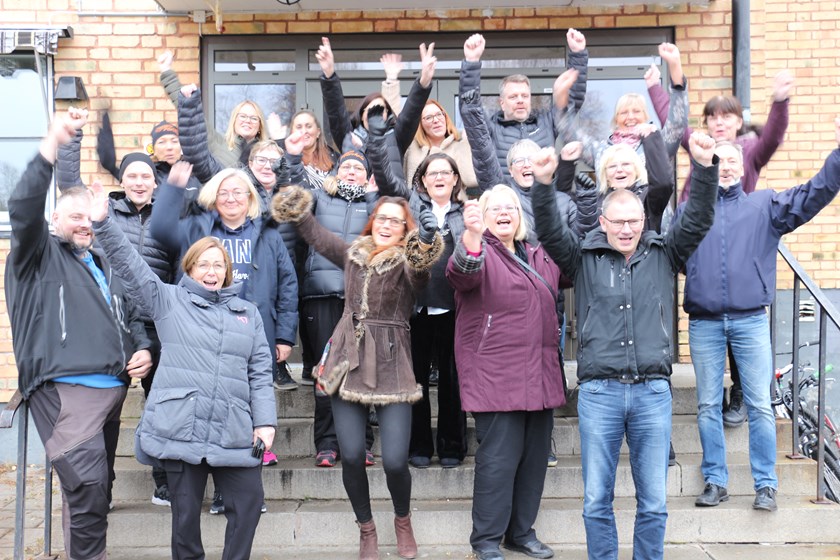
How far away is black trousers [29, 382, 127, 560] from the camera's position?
3717 millimetres

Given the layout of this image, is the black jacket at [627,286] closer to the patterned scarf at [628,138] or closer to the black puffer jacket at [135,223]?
the patterned scarf at [628,138]

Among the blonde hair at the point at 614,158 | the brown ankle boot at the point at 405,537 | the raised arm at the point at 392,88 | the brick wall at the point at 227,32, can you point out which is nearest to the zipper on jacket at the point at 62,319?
the brown ankle boot at the point at 405,537

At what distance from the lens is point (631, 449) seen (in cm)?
385

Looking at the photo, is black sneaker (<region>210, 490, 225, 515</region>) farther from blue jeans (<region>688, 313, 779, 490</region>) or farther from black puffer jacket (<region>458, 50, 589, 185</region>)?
blue jeans (<region>688, 313, 779, 490</region>)

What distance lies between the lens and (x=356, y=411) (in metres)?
4.14

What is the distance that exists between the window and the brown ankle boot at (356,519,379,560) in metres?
4.38

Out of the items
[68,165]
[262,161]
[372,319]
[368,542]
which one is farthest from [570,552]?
[68,165]

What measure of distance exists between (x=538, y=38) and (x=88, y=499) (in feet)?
16.2

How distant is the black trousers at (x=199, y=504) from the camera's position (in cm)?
374

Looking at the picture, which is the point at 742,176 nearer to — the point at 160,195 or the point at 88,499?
the point at 160,195

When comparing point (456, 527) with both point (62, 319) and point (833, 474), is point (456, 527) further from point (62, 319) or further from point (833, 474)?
point (833, 474)

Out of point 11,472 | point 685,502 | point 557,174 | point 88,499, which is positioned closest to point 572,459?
point 685,502

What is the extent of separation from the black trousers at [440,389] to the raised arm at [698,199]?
1425mm

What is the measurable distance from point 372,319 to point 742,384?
2092 millimetres
